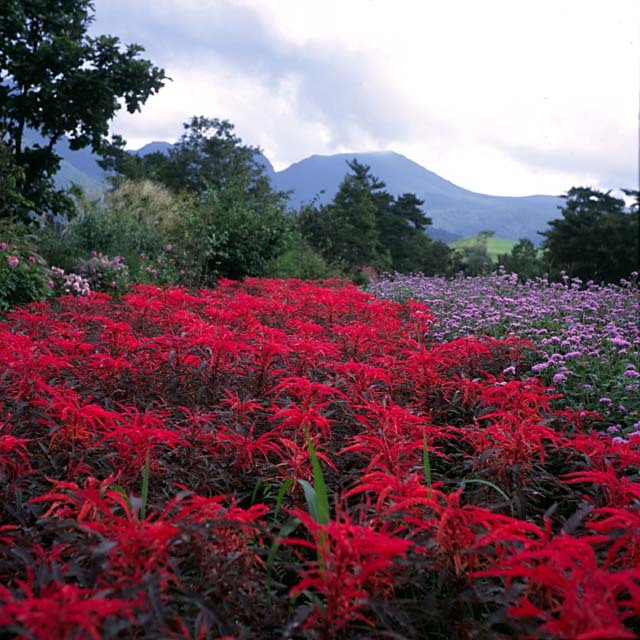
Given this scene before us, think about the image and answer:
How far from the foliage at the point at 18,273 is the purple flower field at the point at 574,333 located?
4485mm

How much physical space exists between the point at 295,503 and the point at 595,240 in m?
22.0

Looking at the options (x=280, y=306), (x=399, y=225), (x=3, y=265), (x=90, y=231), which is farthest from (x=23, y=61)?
(x=399, y=225)

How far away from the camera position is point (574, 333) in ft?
13.6

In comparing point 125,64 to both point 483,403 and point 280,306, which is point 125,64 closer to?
point 280,306

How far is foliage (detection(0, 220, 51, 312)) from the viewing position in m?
6.02

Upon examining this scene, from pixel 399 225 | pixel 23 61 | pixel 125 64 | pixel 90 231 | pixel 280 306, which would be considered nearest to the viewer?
pixel 280 306

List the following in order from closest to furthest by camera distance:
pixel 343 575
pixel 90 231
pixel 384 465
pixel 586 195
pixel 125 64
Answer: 1. pixel 343 575
2. pixel 384 465
3. pixel 125 64
4. pixel 90 231
5. pixel 586 195

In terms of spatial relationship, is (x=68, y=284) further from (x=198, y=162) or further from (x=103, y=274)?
(x=198, y=162)

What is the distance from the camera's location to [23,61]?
878 centimetres

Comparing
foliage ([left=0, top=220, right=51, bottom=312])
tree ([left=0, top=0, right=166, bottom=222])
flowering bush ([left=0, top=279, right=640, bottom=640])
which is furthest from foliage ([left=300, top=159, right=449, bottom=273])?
flowering bush ([left=0, top=279, right=640, bottom=640])

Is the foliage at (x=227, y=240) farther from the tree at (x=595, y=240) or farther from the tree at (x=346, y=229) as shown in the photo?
the tree at (x=595, y=240)

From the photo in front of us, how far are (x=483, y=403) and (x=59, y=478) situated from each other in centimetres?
171

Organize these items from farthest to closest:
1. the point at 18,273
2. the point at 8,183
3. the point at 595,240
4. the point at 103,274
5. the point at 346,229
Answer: the point at 346,229, the point at 595,240, the point at 103,274, the point at 8,183, the point at 18,273

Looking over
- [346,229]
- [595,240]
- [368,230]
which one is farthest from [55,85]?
[368,230]
